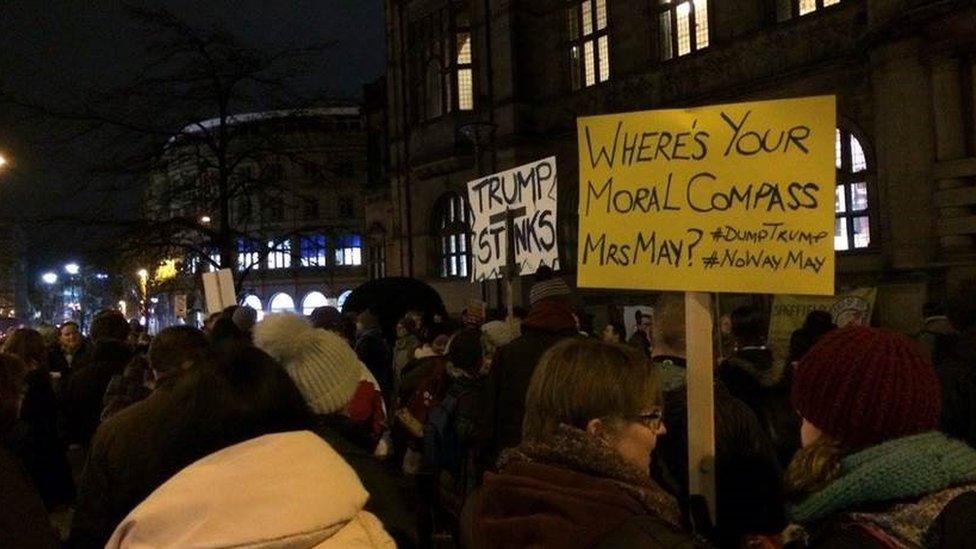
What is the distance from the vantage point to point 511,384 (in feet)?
16.6

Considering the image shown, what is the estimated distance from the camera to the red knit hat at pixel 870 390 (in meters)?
2.00

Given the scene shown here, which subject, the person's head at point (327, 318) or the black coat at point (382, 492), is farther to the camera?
the person's head at point (327, 318)

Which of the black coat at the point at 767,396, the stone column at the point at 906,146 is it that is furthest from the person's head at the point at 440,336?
the stone column at the point at 906,146

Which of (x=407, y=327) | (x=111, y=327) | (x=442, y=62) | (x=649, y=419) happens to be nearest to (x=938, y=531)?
(x=649, y=419)

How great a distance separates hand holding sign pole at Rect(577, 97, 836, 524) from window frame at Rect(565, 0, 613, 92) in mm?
17019

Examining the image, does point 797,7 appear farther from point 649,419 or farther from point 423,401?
point 649,419

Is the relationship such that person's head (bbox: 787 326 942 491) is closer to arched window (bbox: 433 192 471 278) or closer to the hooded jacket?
the hooded jacket

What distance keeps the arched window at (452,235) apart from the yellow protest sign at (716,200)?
2071 cm

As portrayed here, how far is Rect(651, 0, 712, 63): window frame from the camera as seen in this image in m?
17.8

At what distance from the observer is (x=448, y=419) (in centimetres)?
600

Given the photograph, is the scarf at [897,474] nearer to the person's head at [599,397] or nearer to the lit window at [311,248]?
the person's head at [599,397]

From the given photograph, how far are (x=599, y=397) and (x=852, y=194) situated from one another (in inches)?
556

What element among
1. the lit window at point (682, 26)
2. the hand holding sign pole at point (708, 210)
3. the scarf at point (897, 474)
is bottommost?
the scarf at point (897, 474)

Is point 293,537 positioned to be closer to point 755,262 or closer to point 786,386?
point 755,262
